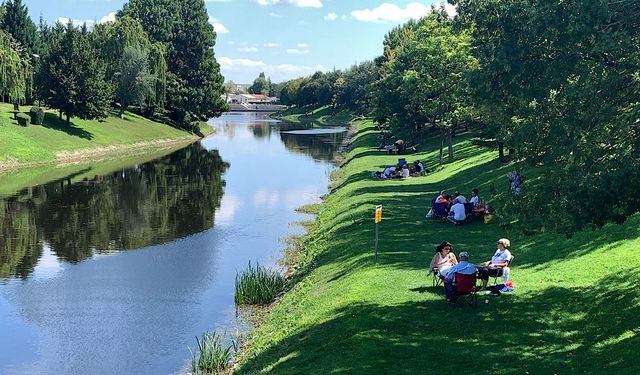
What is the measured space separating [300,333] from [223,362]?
2.11 metres

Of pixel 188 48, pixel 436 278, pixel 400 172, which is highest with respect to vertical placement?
pixel 188 48

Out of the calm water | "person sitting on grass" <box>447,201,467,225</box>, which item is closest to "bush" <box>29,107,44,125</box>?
the calm water

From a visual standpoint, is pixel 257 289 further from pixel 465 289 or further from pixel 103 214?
pixel 103 214

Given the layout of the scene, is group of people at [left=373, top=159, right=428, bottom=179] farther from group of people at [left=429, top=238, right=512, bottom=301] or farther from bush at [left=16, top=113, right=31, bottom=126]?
bush at [left=16, top=113, right=31, bottom=126]

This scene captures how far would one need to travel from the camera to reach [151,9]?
10788 cm

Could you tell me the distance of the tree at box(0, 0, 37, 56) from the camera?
109338mm

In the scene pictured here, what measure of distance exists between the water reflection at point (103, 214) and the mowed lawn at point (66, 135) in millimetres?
9535

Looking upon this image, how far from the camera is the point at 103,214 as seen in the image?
37656 mm

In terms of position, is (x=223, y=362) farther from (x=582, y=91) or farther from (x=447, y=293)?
(x=582, y=91)

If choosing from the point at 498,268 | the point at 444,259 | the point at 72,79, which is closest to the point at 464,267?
the point at 498,268

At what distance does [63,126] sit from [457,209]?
6005 centimetres

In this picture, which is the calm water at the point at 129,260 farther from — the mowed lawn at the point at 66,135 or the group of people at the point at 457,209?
the mowed lawn at the point at 66,135

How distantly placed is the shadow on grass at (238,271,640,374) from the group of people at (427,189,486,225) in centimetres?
935

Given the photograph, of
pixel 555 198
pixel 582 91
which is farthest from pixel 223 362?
pixel 582 91
